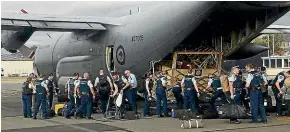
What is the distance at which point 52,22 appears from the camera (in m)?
15.9

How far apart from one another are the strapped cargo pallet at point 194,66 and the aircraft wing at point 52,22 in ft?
8.75

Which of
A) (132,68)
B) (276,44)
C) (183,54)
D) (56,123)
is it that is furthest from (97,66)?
(276,44)

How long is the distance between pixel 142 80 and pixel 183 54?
1599 mm

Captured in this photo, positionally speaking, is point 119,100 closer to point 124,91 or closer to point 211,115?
point 124,91

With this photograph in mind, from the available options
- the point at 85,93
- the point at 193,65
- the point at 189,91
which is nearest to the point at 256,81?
the point at 189,91

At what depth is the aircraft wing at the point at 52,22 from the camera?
15.0 m

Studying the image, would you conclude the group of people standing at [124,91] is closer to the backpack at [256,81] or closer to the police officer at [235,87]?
the police officer at [235,87]

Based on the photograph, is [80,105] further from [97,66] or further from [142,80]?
[97,66]

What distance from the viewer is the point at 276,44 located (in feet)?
219

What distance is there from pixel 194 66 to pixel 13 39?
25.1 feet

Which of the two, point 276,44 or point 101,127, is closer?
point 101,127

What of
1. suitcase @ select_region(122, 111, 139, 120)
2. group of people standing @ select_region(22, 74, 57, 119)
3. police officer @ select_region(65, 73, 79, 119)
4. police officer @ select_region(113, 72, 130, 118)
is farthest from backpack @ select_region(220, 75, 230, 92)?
group of people standing @ select_region(22, 74, 57, 119)

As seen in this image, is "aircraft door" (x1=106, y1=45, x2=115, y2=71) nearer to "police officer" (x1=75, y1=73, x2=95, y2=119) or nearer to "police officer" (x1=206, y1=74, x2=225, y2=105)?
"police officer" (x1=75, y1=73, x2=95, y2=119)

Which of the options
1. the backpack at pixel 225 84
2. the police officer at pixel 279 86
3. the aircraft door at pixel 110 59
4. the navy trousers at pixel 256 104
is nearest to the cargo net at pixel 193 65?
the aircraft door at pixel 110 59
